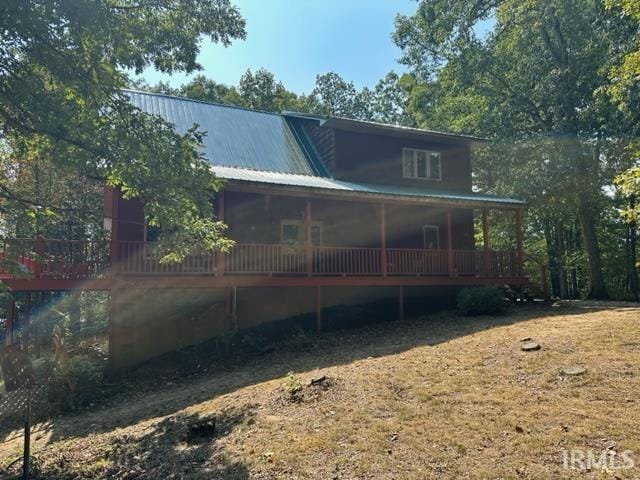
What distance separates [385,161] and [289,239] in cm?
523

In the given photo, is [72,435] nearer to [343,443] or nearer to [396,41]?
[343,443]

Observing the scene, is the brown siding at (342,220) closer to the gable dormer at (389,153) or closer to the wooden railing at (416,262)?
the gable dormer at (389,153)

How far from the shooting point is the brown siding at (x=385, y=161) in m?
18.6

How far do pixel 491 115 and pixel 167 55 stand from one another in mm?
20359

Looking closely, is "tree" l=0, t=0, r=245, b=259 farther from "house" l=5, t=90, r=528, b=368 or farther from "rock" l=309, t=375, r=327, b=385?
"rock" l=309, t=375, r=327, b=385

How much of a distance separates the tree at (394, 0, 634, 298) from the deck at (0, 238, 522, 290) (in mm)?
8643

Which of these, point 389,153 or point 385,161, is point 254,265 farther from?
point 389,153

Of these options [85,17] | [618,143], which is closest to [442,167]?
[618,143]

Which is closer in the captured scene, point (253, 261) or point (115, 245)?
point (115, 245)

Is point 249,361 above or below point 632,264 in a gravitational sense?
below

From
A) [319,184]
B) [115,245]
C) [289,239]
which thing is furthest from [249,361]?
[319,184]

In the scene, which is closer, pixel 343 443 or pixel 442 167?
pixel 343 443

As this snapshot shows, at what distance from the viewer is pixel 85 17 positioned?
7543 millimetres

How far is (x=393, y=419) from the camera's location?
22.6 ft
